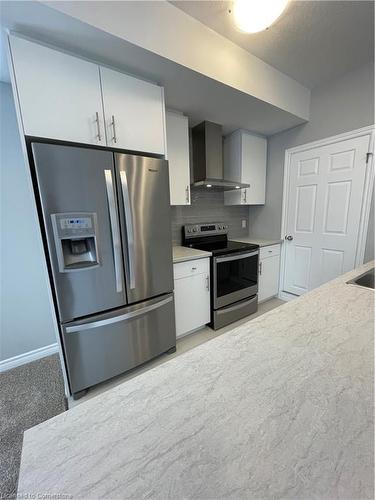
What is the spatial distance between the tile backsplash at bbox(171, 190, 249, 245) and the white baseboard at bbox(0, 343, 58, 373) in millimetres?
1708

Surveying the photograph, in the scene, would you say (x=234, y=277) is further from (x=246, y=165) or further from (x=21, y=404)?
(x=21, y=404)

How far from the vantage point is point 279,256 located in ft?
9.84

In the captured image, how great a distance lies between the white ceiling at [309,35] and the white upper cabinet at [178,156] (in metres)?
0.76

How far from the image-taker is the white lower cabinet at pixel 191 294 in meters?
2.04

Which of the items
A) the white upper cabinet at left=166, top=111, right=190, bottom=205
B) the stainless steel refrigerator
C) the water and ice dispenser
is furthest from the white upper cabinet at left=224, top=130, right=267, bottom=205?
the water and ice dispenser

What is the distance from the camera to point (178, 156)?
2213 millimetres

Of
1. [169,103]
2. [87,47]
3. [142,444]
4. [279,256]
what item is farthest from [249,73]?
[142,444]

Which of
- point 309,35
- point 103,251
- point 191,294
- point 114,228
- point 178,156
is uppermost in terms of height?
point 309,35

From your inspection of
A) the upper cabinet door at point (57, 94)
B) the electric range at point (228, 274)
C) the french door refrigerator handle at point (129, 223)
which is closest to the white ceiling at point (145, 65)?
the upper cabinet door at point (57, 94)

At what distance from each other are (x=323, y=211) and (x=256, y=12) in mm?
2007

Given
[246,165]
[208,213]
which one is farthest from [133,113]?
[246,165]

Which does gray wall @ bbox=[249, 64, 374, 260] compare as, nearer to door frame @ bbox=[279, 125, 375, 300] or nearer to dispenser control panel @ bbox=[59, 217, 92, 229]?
door frame @ bbox=[279, 125, 375, 300]

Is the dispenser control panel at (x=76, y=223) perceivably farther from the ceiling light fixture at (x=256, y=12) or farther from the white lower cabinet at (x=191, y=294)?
the ceiling light fixture at (x=256, y=12)

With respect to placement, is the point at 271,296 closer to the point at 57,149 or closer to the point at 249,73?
the point at 249,73
